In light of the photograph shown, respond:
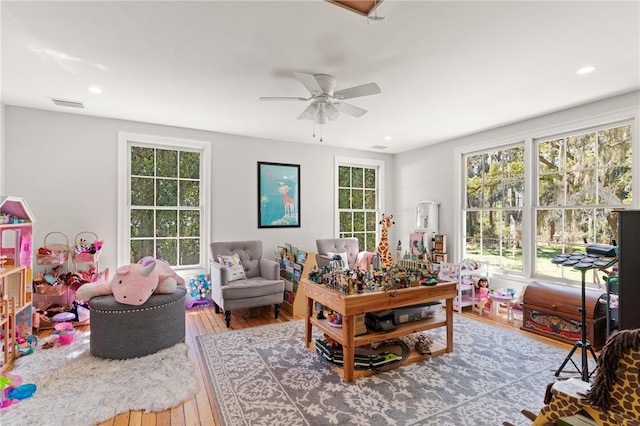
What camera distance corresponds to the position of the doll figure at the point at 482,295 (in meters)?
4.04

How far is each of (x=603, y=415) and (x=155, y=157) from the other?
4.79 m

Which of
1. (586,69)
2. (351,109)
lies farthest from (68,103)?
(586,69)

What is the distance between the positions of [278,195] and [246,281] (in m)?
1.60

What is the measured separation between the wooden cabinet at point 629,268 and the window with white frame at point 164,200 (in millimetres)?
4312

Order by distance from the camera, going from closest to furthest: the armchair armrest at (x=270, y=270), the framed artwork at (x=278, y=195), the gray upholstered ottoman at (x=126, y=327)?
the gray upholstered ottoman at (x=126, y=327), the armchair armrest at (x=270, y=270), the framed artwork at (x=278, y=195)

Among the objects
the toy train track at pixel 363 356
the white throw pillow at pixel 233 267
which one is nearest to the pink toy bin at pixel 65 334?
the white throw pillow at pixel 233 267

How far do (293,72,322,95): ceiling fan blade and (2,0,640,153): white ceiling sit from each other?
0.14 m

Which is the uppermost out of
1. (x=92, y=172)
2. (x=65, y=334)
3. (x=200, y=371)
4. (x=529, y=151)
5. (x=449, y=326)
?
(x=529, y=151)

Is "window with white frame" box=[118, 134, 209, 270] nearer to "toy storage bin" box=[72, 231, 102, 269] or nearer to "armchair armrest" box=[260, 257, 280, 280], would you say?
"toy storage bin" box=[72, 231, 102, 269]

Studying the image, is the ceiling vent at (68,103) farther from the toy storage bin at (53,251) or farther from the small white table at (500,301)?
the small white table at (500,301)

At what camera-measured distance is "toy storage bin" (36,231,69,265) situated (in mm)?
3430

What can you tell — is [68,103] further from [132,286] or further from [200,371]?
[200,371]

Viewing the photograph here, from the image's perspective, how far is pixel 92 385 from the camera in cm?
227

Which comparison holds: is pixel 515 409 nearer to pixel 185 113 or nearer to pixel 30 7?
pixel 30 7
